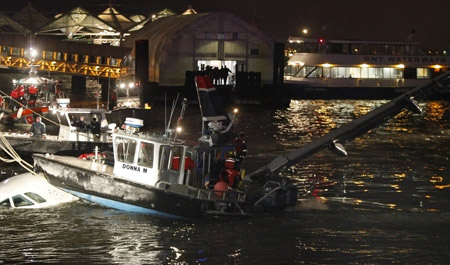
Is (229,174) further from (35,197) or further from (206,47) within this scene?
(206,47)

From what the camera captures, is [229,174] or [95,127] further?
[95,127]

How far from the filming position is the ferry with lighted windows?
81750mm

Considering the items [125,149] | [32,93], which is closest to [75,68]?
[32,93]

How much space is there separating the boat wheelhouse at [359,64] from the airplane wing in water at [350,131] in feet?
191

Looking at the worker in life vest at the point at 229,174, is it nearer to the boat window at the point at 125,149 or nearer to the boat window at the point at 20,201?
the boat window at the point at 125,149

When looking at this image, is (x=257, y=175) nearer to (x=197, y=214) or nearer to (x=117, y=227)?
(x=197, y=214)

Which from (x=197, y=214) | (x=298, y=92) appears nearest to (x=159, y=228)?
(x=197, y=214)

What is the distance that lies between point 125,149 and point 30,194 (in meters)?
3.25

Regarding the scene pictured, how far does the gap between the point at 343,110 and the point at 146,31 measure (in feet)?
87.9

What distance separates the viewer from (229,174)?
21.2m

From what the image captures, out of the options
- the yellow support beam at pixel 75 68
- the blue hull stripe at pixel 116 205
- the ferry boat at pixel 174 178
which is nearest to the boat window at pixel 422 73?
the yellow support beam at pixel 75 68

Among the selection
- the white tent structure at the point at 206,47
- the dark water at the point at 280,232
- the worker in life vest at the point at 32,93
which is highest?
the white tent structure at the point at 206,47

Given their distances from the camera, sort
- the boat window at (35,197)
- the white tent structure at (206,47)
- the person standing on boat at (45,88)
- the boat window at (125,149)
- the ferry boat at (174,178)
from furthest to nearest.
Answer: the white tent structure at (206,47) → the person standing on boat at (45,88) → the boat window at (35,197) → the boat window at (125,149) → the ferry boat at (174,178)

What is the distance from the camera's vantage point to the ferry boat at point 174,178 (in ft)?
68.3
